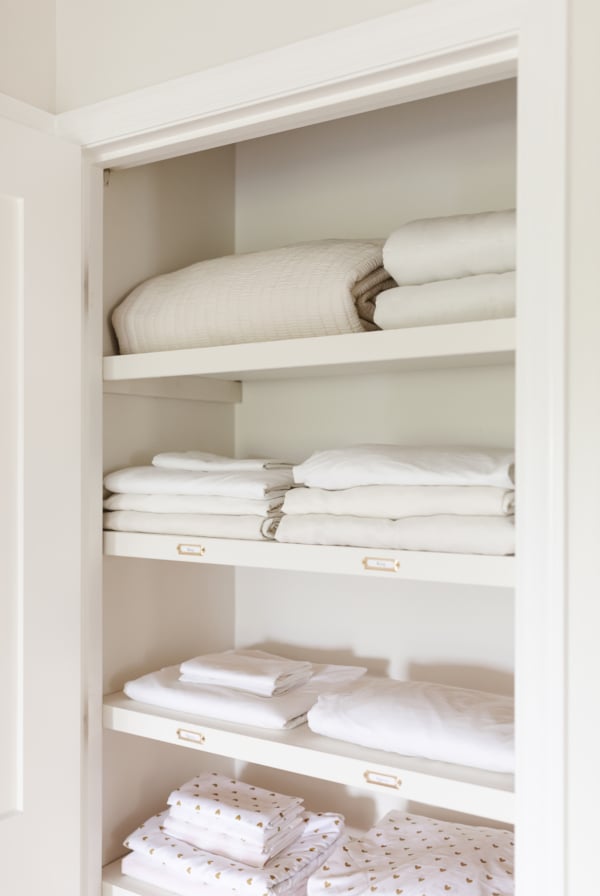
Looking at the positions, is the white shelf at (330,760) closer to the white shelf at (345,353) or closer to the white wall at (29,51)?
the white shelf at (345,353)

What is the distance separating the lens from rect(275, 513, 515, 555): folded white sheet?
1118mm

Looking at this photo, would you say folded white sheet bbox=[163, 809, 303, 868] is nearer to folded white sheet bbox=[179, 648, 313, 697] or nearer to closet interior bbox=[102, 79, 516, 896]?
closet interior bbox=[102, 79, 516, 896]

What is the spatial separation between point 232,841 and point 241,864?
6cm

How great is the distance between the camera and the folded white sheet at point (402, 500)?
1.16 m

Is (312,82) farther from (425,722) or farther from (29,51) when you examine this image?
(425,722)

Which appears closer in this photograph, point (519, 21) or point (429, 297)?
point (519, 21)

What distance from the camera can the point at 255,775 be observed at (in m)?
1.89

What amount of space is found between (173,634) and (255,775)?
41cm

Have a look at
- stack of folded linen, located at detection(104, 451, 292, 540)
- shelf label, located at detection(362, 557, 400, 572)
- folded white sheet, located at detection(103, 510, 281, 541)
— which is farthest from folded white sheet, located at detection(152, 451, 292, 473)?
shelf label, located at detection(362, 557, 400, 572)

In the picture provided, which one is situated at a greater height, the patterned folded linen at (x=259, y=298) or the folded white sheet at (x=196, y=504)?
the patterned folded linen at (x=259, y=298)

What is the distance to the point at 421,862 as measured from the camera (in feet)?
4.38

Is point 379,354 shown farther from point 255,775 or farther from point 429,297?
point 255,775

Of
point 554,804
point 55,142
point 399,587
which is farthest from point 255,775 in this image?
point 55,142

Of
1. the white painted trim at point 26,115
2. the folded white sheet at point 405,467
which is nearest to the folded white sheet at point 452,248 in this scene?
the folded white sheet at point 405,467
